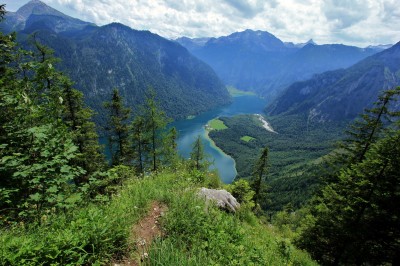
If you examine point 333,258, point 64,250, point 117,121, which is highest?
point 64,250

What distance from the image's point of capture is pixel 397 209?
40.9 ft

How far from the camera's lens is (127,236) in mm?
4332

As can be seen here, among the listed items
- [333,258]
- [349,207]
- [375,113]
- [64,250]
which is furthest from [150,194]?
[375,113]

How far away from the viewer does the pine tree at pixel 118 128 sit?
84.2 ft

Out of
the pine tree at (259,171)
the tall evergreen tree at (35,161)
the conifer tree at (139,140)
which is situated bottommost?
the pine tree at (259,171)

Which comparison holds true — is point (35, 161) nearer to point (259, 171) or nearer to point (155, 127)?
point (155, 127)

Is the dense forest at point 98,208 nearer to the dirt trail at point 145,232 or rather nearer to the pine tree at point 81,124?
the dirt trail at point 145,232

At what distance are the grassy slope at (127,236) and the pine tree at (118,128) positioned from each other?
2042cm

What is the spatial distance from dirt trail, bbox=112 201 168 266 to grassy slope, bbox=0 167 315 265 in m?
0.12

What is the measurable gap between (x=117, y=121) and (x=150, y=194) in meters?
21.0

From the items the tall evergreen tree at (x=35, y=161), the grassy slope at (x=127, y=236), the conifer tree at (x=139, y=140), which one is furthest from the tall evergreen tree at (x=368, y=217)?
the conifer tree at (x=139, y=140)

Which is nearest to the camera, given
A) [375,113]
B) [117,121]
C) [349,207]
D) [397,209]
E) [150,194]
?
[150,194]

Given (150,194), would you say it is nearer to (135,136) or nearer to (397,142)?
(397,142)

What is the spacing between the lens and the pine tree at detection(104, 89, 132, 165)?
84.2 ft
